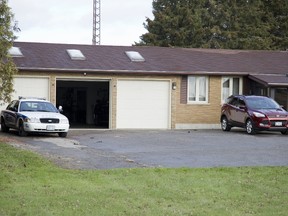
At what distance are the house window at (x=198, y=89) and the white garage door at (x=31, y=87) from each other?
6832mm

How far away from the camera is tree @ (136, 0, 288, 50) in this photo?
49.7m

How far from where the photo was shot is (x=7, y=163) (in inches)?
505

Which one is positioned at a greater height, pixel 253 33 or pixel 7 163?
pixel 253 33

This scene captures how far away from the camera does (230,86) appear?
2964cm

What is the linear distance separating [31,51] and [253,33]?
86.3 ft

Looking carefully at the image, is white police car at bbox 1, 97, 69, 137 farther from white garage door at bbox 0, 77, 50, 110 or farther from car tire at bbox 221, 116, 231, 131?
car tire at bbox 221, 116, 231, 131

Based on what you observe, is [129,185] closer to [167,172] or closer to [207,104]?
[167,172]

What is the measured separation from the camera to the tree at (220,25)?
4966 centimetres

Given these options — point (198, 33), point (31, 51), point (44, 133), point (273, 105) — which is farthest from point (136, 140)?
point (198, 33)

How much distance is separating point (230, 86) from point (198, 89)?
1.75m

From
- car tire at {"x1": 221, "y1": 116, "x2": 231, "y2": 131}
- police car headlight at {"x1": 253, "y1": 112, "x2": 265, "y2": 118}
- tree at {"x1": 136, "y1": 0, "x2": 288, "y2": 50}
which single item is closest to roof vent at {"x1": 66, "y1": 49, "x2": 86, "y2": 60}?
car tire at {"x1": 221, "y1": 116, "x2": 231, "y2": 131}

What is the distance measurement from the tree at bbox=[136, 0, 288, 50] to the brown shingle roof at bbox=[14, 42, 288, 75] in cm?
1600

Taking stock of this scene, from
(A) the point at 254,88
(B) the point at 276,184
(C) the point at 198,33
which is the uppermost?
(C) the point at 198,33

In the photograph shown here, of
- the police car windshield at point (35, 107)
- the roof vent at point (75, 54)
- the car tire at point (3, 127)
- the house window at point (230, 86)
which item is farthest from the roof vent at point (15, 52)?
the house window at point (230, 86)
